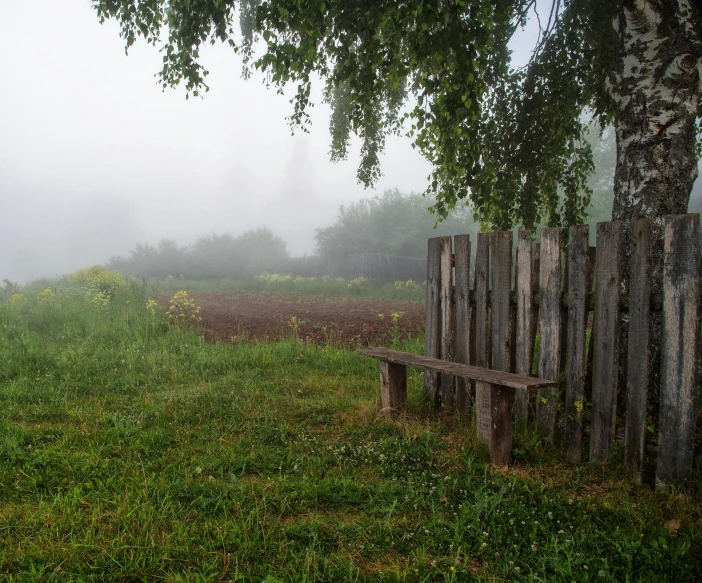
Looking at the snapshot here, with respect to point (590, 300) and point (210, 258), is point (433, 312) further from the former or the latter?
point (210, 258)

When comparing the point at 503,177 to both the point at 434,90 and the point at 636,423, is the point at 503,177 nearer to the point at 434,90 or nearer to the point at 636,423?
the point at 434,90

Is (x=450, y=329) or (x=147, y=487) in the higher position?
(x=450, y=329)

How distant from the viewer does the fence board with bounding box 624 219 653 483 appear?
10.5ft

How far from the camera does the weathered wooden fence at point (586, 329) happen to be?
3.05 meters

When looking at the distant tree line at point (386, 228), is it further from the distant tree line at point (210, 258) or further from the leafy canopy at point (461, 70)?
the leafy canopy at point (461, 70)

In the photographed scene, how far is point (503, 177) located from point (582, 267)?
2.94 metres

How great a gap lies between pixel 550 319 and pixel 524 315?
0.84 feet

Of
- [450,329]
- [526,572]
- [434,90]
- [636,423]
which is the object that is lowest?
[526,572]

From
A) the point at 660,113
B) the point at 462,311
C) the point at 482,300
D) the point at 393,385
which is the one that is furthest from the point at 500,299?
the point at 660,113

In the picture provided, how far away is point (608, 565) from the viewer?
2.40 m

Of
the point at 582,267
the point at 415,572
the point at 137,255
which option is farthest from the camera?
the point at 137,255

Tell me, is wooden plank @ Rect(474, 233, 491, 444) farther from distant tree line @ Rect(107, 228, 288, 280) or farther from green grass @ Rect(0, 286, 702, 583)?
distant tree line @ Rect(107, 228, 288, 280)

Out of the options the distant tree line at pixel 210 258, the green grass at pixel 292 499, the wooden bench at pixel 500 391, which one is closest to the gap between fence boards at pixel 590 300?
the wooden bench at pixel 500 391

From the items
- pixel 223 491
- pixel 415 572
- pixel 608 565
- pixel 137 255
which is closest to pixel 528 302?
pixel 608 565
